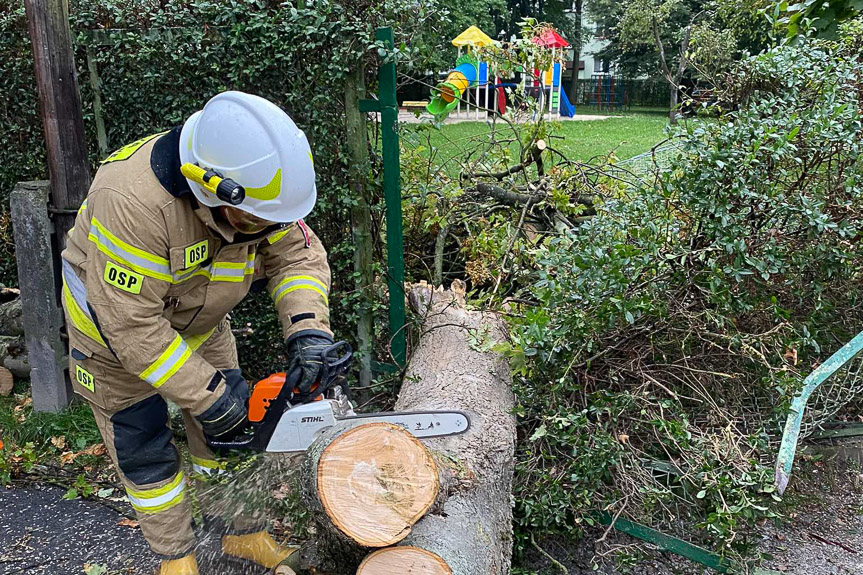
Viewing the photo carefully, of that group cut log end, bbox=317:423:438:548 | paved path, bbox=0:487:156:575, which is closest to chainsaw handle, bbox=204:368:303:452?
cut log end, bbox=317:423:438:548

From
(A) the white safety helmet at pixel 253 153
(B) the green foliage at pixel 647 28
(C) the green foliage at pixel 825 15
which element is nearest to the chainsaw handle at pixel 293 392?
(A) the white safety helmet at pixel 253 153

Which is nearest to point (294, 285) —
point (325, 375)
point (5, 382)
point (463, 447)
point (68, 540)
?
point (325, 375)

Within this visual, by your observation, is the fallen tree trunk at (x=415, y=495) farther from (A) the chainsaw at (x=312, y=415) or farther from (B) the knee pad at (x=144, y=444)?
(B) the knee pad at (x=144, y=444)

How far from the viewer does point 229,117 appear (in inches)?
82.4

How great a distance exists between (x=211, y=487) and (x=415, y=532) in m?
1.36

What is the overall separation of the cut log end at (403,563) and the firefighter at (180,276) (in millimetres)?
643

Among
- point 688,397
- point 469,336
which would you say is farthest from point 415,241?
point 688,397

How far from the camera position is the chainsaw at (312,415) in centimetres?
225

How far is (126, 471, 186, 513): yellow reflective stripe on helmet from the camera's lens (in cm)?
253

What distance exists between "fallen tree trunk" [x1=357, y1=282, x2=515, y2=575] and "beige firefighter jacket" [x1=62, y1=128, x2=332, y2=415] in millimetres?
689

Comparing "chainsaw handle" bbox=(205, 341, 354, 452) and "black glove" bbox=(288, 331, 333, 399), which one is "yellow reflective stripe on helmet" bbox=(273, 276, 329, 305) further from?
"chainsaw handle" bbox=(205, 341, 354, 452)

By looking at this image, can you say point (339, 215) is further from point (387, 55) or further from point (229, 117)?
point (229, 117)

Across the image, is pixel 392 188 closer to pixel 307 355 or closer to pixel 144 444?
pixel 307 355

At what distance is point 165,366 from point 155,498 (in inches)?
27.0
